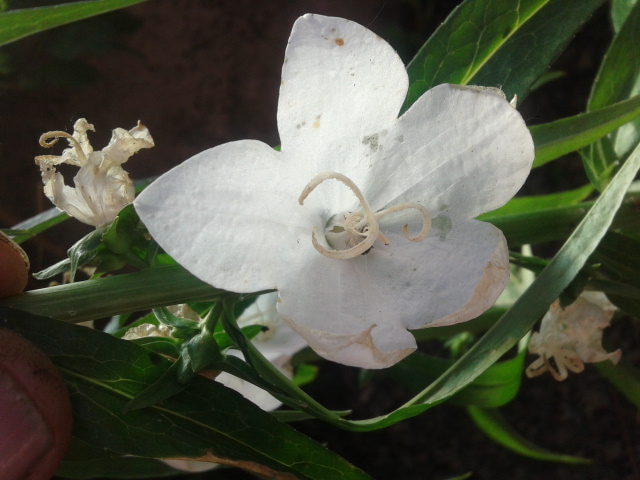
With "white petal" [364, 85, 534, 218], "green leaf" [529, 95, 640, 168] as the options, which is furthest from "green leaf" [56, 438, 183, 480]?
"green leaf" [529, 95, 640, 168]

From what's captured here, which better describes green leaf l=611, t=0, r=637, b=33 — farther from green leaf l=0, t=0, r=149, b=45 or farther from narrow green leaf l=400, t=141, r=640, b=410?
green leaf l=0, t=0, r=149, b=45

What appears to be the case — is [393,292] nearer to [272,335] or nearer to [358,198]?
[358,198]

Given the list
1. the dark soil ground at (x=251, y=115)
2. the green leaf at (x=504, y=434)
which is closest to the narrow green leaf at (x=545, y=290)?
the green leaf at (x=504, y=434)

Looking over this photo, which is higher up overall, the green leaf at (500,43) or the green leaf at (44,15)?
the green leaf at (44,15)

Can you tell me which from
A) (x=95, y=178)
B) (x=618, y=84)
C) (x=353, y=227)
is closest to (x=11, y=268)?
(x=95, y=178)

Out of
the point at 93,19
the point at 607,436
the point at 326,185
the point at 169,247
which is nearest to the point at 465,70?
the point at 326,185

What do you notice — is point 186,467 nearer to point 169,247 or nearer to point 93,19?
point 169,247

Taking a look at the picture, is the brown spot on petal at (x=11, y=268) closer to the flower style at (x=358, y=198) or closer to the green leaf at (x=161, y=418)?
the green leaf at (x=161, y=418)
